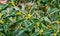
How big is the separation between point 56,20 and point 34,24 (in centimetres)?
36

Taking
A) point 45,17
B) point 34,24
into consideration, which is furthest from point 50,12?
point 34,24

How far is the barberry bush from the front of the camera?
2551 mm

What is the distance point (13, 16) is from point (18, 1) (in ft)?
1.20

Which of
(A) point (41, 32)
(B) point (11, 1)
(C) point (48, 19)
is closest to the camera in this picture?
(A) point (41, 32)

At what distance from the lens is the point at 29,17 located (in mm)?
2707

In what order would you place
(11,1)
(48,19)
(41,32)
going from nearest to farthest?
(41,32)
(48,19)
(11,1)

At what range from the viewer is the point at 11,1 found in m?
3.01

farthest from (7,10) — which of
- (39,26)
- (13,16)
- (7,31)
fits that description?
(39,26)

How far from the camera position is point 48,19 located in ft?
9.04

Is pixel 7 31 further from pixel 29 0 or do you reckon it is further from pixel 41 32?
pixel 29 0

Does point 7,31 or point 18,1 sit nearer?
point 7,31

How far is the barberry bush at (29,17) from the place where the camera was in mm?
2551

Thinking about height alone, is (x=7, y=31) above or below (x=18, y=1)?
below

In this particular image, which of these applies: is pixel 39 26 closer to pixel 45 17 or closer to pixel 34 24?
pixel 34 24
